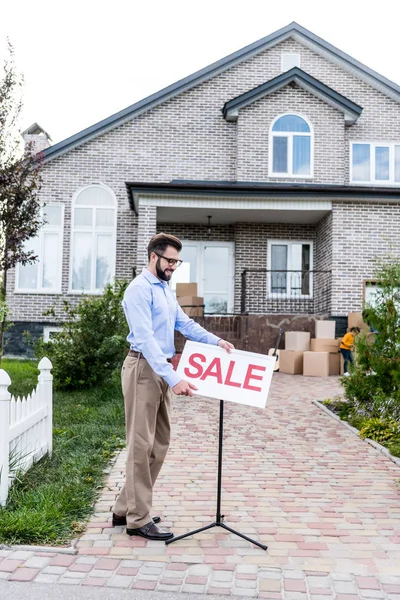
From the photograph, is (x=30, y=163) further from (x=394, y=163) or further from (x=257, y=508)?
(x=394, y=163)

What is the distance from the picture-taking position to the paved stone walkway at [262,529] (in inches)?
140

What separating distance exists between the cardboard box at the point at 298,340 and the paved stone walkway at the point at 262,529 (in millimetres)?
7042

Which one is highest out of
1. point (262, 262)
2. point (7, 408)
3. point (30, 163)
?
point (30, 163)

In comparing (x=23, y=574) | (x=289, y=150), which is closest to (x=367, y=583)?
(x=23, y=574)

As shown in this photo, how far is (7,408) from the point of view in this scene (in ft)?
15.7

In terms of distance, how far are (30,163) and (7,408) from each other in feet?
24.2

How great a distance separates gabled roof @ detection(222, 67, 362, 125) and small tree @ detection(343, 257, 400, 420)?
10175 millimetres

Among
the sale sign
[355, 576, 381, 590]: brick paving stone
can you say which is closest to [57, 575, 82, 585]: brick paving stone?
the sale sign

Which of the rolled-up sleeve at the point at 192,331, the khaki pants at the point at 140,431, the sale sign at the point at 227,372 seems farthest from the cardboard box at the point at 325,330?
the khaki pants at the point at 140,431

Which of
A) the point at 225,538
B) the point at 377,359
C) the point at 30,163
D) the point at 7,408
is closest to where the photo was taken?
the point at 225,538

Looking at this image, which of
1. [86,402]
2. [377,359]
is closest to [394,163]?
[377,359]

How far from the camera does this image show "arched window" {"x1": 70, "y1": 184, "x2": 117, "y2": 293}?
1798 centimetres

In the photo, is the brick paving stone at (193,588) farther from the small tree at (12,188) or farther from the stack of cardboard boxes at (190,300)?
the stack of cardboard boxes at (190,300)

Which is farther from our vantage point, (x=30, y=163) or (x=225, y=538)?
(x=30, y=163)
